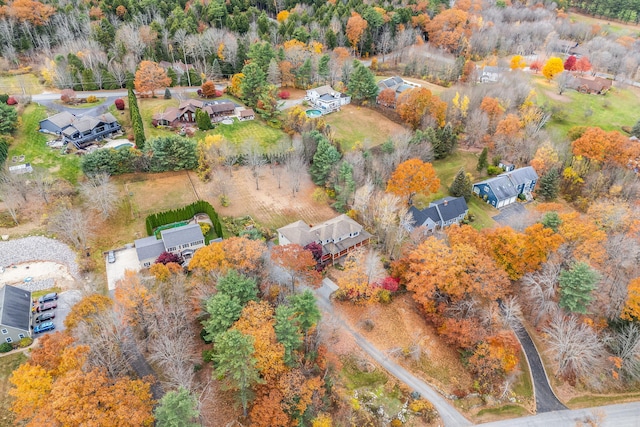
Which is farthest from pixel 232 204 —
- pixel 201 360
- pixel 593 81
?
pixel 593 81

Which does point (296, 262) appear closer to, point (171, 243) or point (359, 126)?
point (171, 243)

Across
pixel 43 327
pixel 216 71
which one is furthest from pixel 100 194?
pixel 216 71

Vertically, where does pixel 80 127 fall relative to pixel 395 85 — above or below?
above

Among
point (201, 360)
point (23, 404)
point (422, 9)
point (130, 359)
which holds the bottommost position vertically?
point (201, 360)

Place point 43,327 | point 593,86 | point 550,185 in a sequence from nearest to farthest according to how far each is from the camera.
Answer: point 43,327
point 550,185
point 593,86

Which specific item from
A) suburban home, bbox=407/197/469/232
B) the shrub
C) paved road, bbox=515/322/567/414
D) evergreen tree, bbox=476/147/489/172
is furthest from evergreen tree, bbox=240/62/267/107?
paved road, bbox=515/322/567/414

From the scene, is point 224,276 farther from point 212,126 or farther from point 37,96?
point 37,96

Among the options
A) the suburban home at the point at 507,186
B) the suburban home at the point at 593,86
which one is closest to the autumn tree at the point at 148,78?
the suburban home at the point at 507,186

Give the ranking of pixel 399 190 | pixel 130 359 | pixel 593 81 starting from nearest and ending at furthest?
pixel 130 359, pixel 399 190, pixel 593 81
